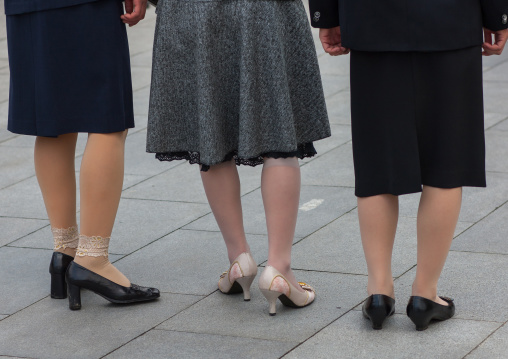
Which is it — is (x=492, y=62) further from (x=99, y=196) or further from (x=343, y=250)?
(x=99, y=196)

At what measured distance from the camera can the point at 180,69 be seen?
3.78m

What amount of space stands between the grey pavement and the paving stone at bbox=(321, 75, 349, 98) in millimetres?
1707

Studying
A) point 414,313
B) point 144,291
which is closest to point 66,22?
point 144,291

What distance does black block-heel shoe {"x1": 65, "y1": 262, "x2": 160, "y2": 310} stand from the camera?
396 centimetres

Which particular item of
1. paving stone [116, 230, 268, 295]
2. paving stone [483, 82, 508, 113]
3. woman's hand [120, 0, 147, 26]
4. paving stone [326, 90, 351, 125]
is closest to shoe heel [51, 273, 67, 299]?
paving stone [116, 230, 268, 295]

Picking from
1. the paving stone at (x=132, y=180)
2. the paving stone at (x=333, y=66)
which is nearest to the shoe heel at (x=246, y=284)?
the paving stone at (x=132, y=180)

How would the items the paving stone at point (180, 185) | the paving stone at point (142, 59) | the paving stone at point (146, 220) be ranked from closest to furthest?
the paving stone at point (146, 220) < the paving stone at point (180, 185) < the paving stone at point (142, 59)

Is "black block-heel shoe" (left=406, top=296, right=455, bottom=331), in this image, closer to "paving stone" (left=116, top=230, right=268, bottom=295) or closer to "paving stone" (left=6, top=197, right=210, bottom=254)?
"paving stone" (left=116, top=230, right=268, bottom=295)

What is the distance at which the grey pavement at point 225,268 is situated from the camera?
11.6ft

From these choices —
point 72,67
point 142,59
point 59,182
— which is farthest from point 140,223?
point 142,59

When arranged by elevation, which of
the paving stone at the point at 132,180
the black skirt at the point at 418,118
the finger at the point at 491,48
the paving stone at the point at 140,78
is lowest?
the paving stone at the point at 132,180

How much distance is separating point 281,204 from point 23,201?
221cm

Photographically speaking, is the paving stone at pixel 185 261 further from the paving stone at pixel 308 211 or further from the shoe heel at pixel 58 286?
the shoe heel at pixel 58 286

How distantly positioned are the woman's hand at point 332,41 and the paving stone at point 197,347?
3.59 feet
